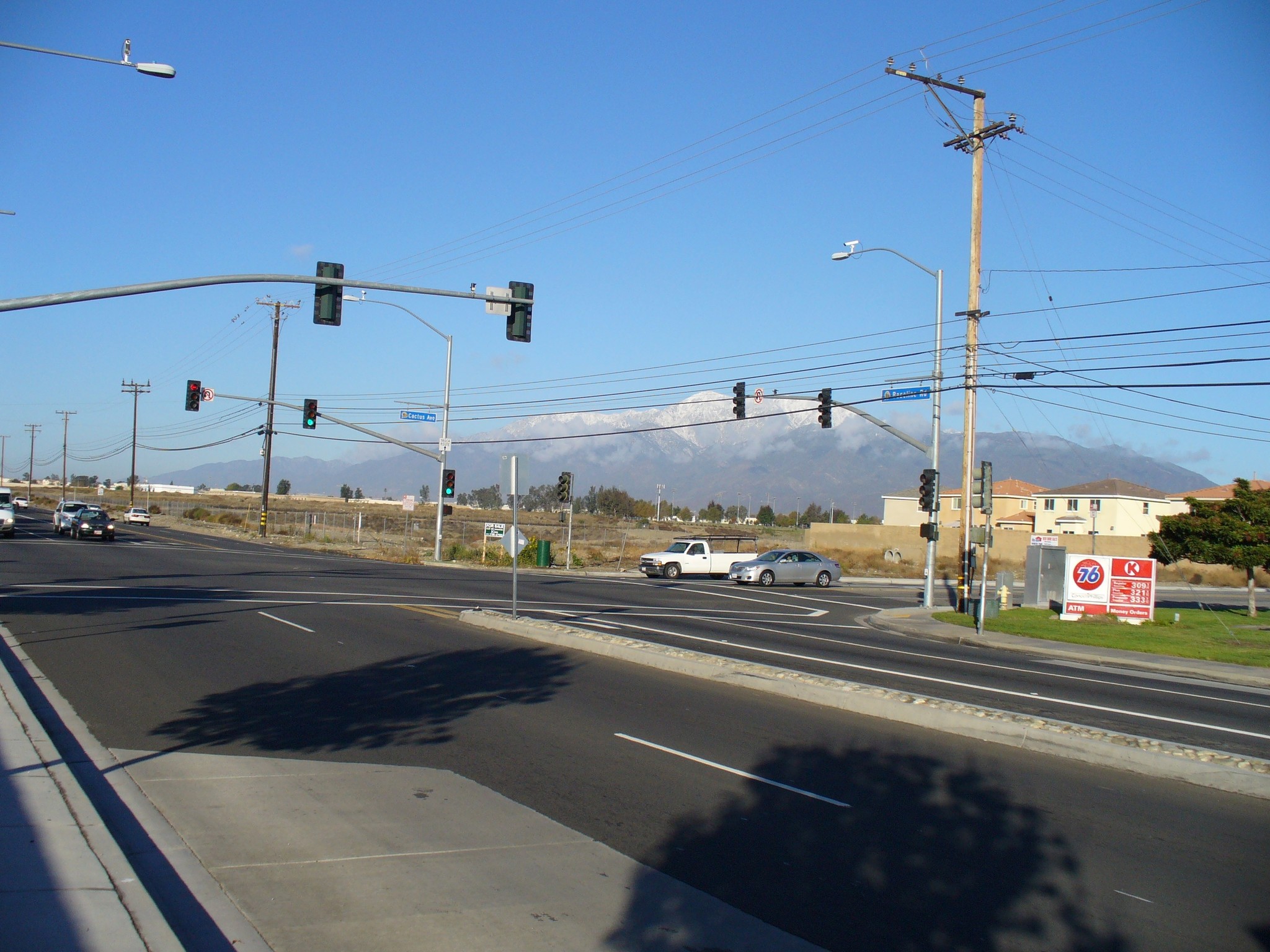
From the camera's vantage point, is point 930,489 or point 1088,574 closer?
point 1088,574

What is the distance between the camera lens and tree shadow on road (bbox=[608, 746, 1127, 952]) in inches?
221

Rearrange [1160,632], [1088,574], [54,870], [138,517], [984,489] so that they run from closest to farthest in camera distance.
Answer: [54,870] → [984,489] → [1160,632] → [1088,574] → [138,517]

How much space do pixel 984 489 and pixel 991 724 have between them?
16.8m

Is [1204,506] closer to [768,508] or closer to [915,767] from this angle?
[915,767]

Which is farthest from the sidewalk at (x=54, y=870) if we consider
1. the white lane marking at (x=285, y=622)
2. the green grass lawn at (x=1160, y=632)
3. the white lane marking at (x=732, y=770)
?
the green grass lawn at (x=1160, y=632)

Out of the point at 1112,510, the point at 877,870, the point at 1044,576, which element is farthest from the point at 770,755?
the point at 1112,510

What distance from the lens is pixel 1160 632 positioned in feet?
89.4

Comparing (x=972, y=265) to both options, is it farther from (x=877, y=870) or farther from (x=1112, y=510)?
(x=1112, y=510)

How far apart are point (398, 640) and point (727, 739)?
8.34 metres

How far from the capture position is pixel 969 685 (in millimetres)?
15664

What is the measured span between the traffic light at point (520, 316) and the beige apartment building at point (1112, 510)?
79225mm

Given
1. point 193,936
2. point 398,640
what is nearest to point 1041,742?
point 193,936

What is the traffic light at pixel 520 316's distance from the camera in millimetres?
20344

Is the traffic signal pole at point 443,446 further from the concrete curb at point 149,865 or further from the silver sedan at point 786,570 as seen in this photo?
the concrete curb at point 149,865
